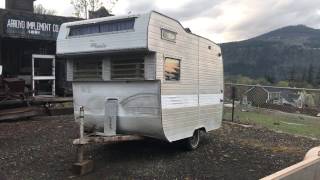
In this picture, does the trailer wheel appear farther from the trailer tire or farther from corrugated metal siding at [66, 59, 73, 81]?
corrugated metal siding at [66, 59, 73, 81]

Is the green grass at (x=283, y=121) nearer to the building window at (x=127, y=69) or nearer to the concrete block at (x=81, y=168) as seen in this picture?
the building window at (x=127, y=69)

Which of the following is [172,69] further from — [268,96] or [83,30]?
[268,96]

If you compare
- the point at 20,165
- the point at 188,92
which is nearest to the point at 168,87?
the point at 188,92

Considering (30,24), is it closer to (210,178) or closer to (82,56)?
(82,56)

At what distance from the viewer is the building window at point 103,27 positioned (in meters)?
9.13

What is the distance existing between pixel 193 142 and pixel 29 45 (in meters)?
13.7

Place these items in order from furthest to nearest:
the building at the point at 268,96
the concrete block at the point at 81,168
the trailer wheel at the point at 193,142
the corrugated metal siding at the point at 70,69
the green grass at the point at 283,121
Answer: the building at the point at 268,96, the green grass at the point at 283,121, the trailer wheel at the point at 193,142, the corrugated metal siding at the point at 70,69, the concrete block at the point at 81,168

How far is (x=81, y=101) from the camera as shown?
33.5 feet

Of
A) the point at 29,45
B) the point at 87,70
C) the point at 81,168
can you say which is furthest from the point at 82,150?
the point at 29,45

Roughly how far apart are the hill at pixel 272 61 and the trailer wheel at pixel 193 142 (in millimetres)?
45735

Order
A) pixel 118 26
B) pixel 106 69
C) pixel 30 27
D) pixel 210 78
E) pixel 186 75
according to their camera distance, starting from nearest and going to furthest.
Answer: pixel 118 26, pixel 106 69, pixel 186 75, pixel 210 78, pixel 30 27

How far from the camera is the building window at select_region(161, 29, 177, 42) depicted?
365 inches

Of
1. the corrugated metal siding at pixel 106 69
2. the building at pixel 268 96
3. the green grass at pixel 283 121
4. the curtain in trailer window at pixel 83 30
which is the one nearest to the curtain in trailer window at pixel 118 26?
the curtain in trailer window at pixel 83 30

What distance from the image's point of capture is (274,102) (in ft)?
79.6
